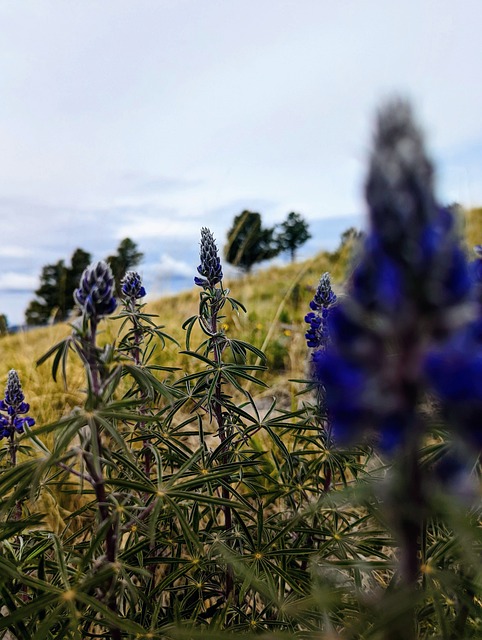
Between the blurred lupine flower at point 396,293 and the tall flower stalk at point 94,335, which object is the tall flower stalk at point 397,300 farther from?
the tall flower stalk at point 94,335

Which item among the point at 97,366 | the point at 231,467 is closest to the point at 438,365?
the point at 97,366

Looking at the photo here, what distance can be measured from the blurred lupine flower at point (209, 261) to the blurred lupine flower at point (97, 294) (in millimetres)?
911

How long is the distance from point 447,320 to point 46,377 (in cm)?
527

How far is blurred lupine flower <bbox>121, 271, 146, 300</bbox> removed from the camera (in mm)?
2303

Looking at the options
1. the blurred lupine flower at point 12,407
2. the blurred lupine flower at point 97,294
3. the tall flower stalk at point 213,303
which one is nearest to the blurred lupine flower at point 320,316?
the tall flower stalk at point 213,303

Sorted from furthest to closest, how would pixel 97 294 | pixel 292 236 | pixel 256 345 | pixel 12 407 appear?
pixel 292 236 → pixel 256 345 → pixel 12 407 → pixel 97 294

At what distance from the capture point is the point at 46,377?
5.39m

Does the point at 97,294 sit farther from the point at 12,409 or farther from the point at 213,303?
the point at 12,409

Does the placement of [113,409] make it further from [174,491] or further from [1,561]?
[1,561]

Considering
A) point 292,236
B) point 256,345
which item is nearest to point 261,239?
point 292,236

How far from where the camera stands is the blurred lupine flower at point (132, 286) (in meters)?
2.30

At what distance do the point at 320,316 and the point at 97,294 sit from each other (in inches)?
48.8

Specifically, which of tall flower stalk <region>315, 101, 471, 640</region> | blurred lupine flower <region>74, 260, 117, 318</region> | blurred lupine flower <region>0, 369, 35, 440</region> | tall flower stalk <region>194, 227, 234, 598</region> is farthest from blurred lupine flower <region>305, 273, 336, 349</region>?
tall flower stalk <region>315, 101, 471, 640</region>

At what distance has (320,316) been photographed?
2.27 m
